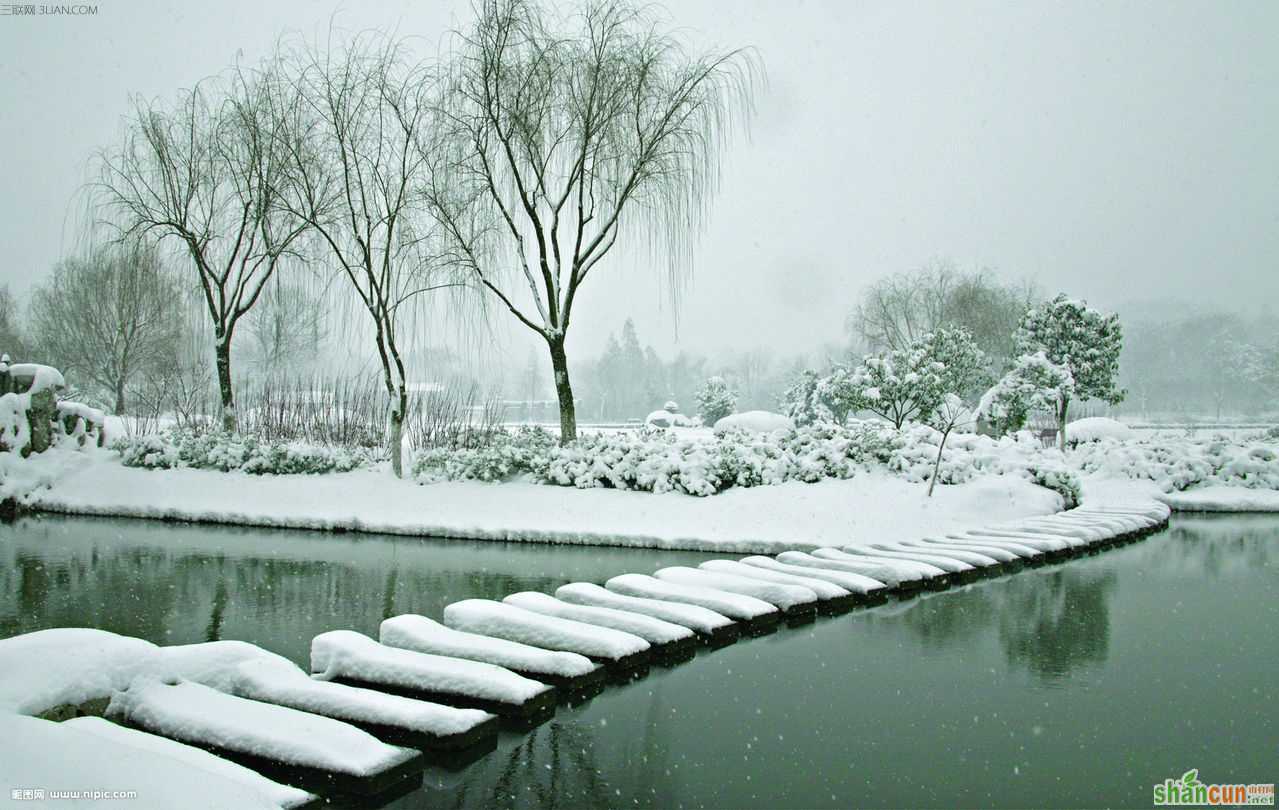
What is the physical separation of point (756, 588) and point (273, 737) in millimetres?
3605

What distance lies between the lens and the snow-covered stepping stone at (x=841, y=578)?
643cm

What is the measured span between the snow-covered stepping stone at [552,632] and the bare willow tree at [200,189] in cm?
1169

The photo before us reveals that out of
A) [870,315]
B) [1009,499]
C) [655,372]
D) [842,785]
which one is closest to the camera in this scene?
[842,785]

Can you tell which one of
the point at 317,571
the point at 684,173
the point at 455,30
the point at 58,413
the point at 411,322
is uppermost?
the point at 455,30

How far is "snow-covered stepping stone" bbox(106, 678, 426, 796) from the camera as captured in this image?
124 inches

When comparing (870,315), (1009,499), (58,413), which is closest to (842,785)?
(1009,499)

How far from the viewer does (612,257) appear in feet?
43.7

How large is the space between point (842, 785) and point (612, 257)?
35.4ft

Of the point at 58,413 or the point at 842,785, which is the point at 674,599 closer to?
the point at 842,785

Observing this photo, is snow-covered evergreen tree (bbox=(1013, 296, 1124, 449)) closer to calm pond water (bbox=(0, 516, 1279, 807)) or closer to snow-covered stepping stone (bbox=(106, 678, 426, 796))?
calm pond water (bbox=(0, 516, 1279, 807))

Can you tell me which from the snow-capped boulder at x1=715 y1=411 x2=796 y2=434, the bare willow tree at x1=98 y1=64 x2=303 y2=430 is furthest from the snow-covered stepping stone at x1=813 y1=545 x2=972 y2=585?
the snow-capped boulder at x1=715 y1=411 x2=796 y2=434

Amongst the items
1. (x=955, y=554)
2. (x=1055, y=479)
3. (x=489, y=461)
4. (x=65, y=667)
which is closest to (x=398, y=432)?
(x=489, y=461)

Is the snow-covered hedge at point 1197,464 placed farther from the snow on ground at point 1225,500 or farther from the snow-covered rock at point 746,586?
the snow-covered rock at point 746,586

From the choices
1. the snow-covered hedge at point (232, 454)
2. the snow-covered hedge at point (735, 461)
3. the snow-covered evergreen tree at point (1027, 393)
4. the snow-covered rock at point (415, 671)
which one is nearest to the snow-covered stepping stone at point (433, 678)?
the snow-covered rock at point (415, 671)
